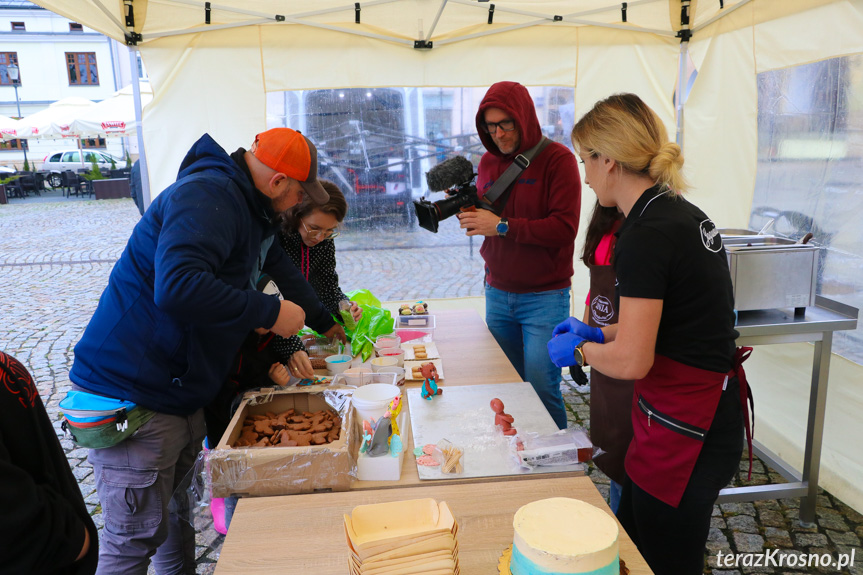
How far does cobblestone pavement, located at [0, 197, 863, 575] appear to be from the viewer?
2674 millimetres

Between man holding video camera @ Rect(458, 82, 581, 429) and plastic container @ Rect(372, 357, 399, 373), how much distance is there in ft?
2.31

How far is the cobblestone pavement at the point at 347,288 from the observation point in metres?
2.67

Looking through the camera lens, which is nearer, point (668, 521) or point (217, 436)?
point (668, 521)

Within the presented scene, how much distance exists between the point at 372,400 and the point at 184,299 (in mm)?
601

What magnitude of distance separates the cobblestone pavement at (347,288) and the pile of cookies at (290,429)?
273 mm

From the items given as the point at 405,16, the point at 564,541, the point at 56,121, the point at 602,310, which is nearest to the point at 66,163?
the point at 56,121

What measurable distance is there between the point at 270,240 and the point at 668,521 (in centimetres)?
152

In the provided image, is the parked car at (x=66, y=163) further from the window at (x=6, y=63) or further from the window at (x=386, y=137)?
the window at (x=386, y=137)

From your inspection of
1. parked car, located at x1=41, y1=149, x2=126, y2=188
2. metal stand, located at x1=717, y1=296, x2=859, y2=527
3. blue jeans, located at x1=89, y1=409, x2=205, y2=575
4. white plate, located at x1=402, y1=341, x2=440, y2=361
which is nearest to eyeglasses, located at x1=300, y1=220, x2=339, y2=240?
white plate, located at x1=402, y1=341, x2=440, y2=361

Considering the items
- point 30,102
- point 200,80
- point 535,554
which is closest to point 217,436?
point 535,554

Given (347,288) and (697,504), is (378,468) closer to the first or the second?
(697,504)

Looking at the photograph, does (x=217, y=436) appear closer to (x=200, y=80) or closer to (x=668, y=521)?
(x=668, y=521)

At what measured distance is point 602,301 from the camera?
2156mm

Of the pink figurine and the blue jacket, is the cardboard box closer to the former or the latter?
the blue jacket
